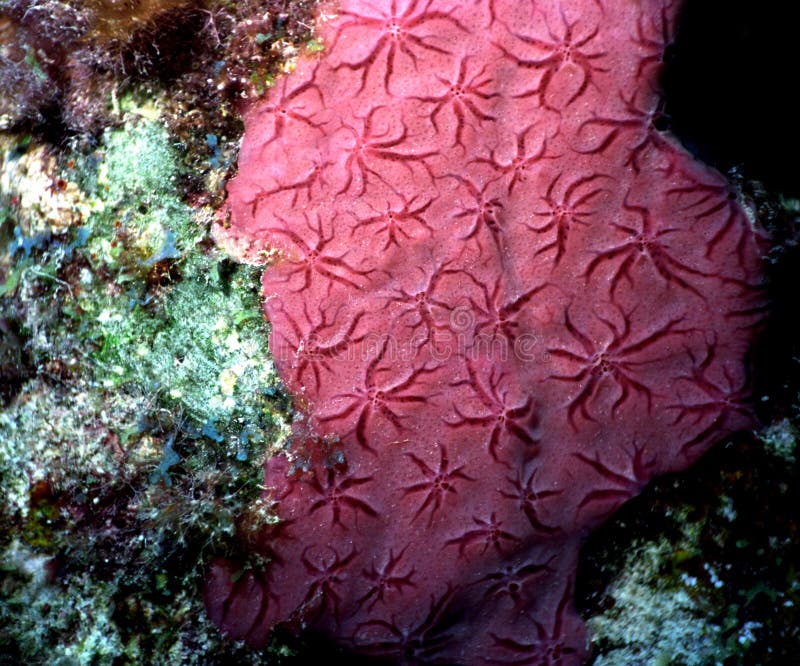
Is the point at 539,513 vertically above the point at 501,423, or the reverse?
the point at 501,423

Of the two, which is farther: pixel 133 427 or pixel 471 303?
pixel 133 427

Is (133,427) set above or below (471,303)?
above

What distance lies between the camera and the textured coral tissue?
273cm

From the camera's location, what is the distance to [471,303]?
9.08 feet

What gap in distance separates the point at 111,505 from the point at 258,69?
2.29 m

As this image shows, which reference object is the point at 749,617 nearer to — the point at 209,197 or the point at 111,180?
the point at 209,197

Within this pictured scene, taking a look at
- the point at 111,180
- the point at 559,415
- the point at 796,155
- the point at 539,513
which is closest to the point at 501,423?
the point at 559,415

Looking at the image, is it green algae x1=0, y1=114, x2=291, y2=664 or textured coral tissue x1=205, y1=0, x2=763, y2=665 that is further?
green algae x1=0, y1=114, x2=291, y2=664

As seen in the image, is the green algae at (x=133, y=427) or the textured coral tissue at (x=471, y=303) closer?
the textured coral tissue at (x=471, y=303)

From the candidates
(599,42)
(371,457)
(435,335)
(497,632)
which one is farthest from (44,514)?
(599,42)

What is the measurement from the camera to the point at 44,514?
9.50 ft

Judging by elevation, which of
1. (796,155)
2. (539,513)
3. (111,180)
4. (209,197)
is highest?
(111,180)

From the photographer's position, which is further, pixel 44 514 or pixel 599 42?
pixel 44 514

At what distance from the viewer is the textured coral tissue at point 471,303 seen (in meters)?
2.73
